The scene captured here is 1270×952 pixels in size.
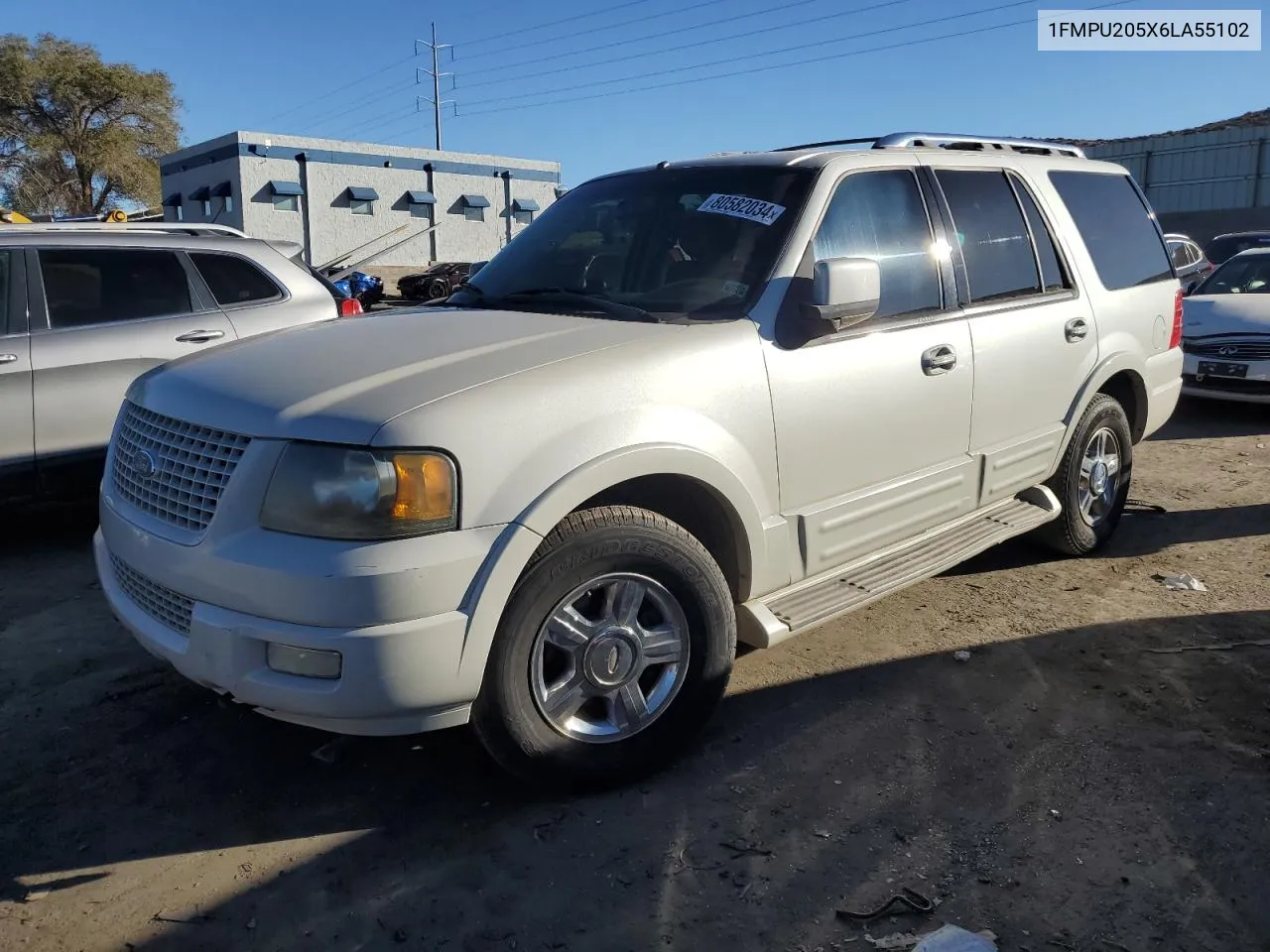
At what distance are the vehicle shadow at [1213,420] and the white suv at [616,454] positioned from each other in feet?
16.4

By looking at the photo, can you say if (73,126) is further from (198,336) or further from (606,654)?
(606,654)

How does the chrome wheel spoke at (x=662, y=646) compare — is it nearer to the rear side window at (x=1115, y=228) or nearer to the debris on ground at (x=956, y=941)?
the debris on ground at (x=956, y=941)

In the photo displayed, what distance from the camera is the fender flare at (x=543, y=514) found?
2717mm

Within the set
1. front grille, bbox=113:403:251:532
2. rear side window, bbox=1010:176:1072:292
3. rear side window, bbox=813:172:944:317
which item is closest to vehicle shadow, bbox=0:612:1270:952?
front grille, bbox=113:403:251:532

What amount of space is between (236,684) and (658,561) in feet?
3.94

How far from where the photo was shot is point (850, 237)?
12.7 ft

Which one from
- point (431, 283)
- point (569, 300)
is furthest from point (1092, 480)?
point (431, 283)

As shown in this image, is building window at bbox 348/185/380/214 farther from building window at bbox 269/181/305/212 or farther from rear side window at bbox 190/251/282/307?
rear side window at bbox 190/251/282/307

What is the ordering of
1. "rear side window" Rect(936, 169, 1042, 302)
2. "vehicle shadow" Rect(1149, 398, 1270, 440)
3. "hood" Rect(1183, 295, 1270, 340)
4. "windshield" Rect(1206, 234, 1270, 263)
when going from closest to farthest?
"rear side window" Rect(936, 169, 1042, 302), "vehicle shadow" Rect(1149, 398, 1270, 440), "hood" Rect(1183, 295, 1270, 340), "windshield" Rect(1206, 234, 1270, 263)

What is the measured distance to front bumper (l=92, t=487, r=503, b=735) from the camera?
2586mm

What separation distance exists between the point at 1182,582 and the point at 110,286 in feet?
19.1

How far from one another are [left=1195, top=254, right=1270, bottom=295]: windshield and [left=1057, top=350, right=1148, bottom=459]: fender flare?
6.40 m

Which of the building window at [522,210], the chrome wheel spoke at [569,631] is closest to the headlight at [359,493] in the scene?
the chrome wheel spoke at [569,631]

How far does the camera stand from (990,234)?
4.55 m
